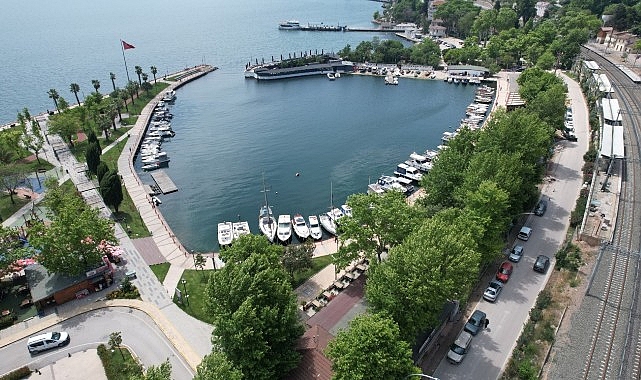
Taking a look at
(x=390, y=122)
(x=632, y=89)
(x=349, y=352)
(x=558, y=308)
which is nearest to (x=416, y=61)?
(x=390, y=122)

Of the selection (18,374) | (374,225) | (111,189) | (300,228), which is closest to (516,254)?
(374,225)

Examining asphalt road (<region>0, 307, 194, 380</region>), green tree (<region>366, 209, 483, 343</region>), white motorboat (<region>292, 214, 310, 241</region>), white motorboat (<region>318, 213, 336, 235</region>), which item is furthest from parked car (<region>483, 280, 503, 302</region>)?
asphalt road (<region>0, 307, 194, 380</region>)

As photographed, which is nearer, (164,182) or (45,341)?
(45,341)

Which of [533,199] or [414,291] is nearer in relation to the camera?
[414,291]

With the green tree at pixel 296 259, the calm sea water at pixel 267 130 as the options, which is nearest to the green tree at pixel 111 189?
the calm sea water at pixel 267 130

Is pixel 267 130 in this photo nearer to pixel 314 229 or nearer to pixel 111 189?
pixel 314 229

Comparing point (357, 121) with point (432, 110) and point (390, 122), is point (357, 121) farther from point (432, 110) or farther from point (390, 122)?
point (432, 110)

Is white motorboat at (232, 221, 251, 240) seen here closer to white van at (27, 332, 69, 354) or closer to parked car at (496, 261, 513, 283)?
white van at (27, 332, 69, 354)
